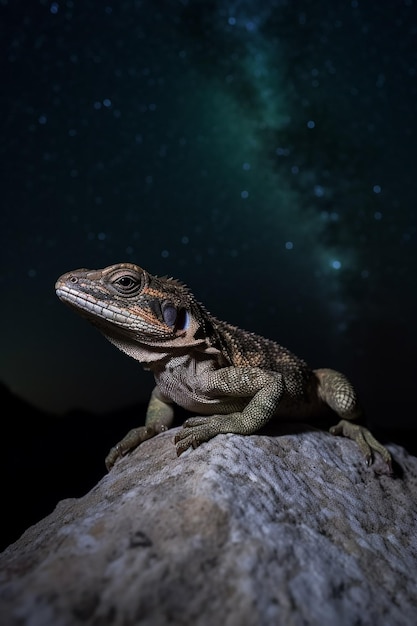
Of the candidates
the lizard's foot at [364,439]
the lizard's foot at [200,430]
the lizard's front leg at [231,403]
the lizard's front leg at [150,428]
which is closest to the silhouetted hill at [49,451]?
the lizard's foot at [364,439]

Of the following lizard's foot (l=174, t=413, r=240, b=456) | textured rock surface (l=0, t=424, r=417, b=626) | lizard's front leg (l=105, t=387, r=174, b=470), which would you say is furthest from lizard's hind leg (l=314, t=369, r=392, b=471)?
lizard's front leg (l=105, t=387, r=174, b=470)

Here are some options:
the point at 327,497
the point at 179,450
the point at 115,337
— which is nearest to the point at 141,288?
the point at 115,337

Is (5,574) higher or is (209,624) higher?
(209,624)

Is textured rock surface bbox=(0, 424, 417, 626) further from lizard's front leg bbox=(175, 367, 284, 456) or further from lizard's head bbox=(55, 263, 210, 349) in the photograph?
lizard's head bbox=(55, 263, 210, 349)

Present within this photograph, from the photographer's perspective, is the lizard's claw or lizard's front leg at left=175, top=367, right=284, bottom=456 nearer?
the lizard's claw

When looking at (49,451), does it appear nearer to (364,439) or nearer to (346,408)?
(346,408)

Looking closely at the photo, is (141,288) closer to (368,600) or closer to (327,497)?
(327,497)

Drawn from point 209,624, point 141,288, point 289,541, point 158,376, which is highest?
point 141,288
